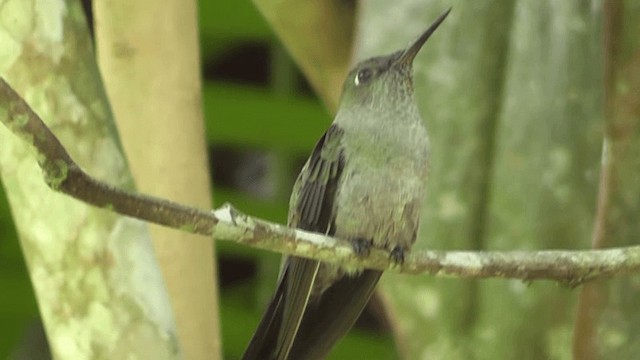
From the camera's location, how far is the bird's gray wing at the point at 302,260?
38.3 inches

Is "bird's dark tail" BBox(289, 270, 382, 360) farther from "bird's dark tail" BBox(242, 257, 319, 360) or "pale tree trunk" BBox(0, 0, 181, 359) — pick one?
"pale tree trunk" BBox(0, 0, 181, 359)

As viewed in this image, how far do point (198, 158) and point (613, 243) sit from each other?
0.48 m

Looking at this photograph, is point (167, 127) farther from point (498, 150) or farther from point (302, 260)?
point (498, 150)

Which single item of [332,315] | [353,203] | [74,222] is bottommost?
[332,315]

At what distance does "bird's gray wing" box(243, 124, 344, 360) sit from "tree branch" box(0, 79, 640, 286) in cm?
7

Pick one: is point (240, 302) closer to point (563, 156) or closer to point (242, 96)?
point (242, 96)

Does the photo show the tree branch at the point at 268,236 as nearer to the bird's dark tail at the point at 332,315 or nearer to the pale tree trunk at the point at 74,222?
the bird's dark tail at the point at 332,315

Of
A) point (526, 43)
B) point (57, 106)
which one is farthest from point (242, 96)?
point (57, 106)

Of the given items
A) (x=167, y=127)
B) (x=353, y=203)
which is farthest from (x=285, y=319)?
(x=167, y=127)

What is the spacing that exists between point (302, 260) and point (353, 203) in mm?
119

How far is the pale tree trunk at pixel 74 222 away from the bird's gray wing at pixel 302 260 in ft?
0.32

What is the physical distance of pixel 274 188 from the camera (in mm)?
2166

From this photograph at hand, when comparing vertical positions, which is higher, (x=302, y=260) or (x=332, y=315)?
(x=302, y=260)

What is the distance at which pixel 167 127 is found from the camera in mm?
1130
